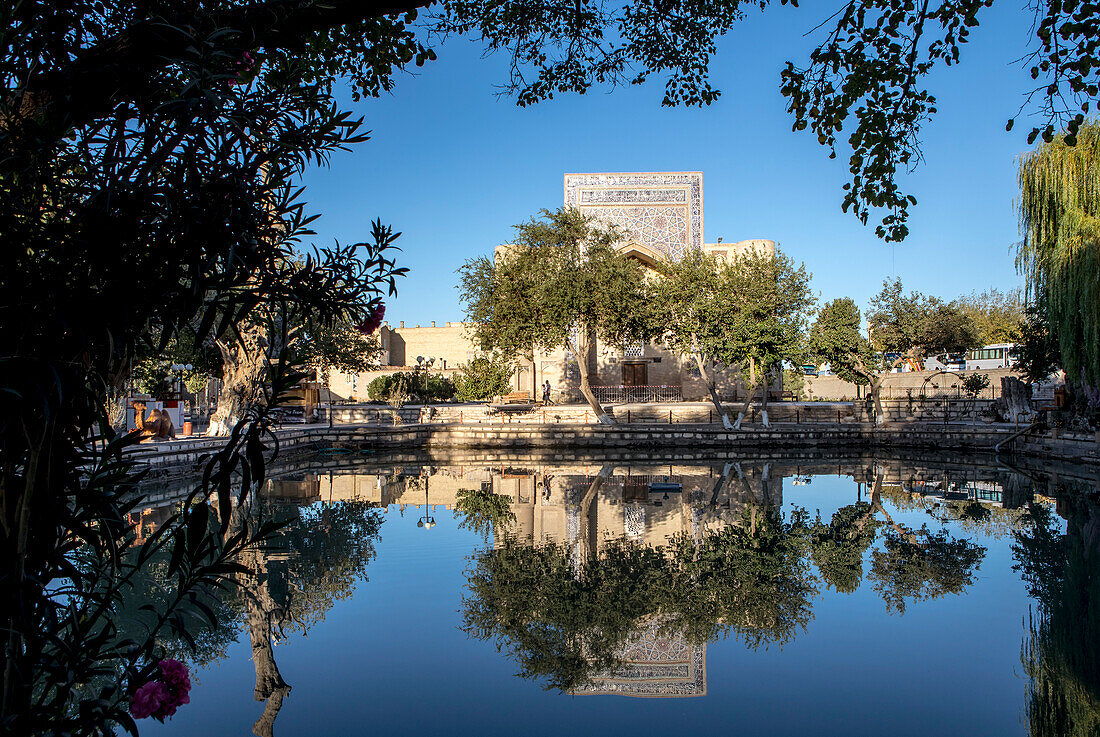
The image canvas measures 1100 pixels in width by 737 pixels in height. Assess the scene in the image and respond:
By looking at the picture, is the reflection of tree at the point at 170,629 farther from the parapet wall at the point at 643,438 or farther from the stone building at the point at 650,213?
the stone building at the point at 650,213

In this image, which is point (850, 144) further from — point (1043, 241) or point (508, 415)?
point (508, 415)

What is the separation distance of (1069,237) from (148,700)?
16.5 m

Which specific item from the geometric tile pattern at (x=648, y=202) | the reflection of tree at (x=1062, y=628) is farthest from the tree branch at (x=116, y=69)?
the geometric tile pattern at (x=648, y=202)

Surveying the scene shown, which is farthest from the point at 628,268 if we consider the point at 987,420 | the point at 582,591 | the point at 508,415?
the point at 582,591

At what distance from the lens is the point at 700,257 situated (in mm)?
21625

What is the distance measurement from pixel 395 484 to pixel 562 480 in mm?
3121

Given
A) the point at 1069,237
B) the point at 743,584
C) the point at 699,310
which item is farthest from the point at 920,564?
the point at 699,310

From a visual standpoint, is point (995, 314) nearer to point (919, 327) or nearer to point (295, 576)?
point (919, 327)

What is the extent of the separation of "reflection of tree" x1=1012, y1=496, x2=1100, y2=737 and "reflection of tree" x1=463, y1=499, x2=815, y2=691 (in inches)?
62.0

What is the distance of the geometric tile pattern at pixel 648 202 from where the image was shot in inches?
1022

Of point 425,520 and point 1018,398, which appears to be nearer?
point 425,520

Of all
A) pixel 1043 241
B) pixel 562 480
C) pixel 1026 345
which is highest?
pixel 1043 241

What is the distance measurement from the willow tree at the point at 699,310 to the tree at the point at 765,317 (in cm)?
19

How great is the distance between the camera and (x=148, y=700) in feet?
6.42
